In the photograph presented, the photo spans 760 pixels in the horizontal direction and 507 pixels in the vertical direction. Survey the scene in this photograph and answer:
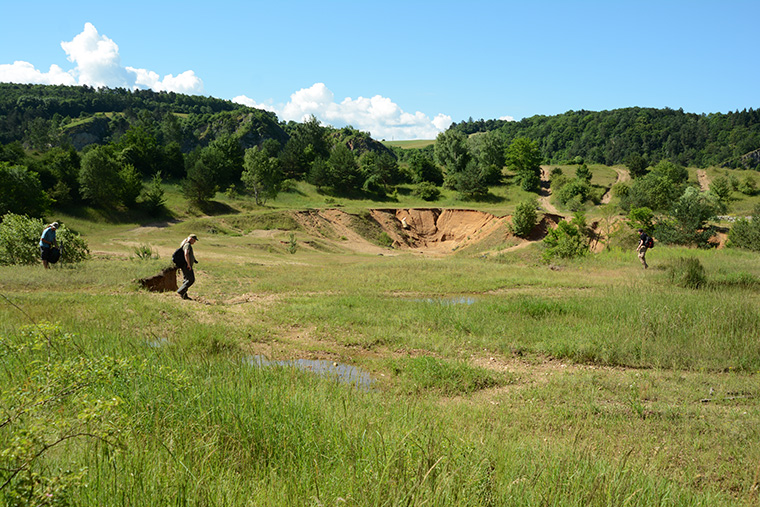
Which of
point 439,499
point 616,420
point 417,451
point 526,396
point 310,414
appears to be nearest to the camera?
point 439,499

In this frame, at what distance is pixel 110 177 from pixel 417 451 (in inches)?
1919

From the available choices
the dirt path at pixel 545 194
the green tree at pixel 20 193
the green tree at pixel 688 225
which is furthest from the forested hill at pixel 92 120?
the green tree at pixel 688 225

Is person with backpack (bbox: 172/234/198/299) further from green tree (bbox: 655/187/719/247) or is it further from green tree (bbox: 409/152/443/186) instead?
green tree (bbox: 409/152/443/186)

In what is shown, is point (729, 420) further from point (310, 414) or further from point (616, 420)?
point (310, 414)

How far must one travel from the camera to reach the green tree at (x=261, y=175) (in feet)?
171

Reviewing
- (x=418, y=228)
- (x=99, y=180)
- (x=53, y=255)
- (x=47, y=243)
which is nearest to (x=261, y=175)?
(x=99, y=180)

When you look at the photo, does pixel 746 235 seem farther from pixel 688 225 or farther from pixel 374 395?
pixel 374 395

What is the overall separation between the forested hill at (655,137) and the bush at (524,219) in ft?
301

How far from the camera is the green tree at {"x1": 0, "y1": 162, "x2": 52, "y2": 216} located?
33062 millimetres

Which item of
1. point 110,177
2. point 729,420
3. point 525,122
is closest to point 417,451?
point 729,420

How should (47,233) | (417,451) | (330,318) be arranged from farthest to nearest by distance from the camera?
(47,233) → (330,318) → (417,451)

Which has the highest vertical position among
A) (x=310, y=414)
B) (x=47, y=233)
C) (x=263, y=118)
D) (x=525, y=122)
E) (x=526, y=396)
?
(x=525, y=122)

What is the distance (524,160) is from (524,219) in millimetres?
34155

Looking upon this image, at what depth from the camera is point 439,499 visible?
2.84 meters
